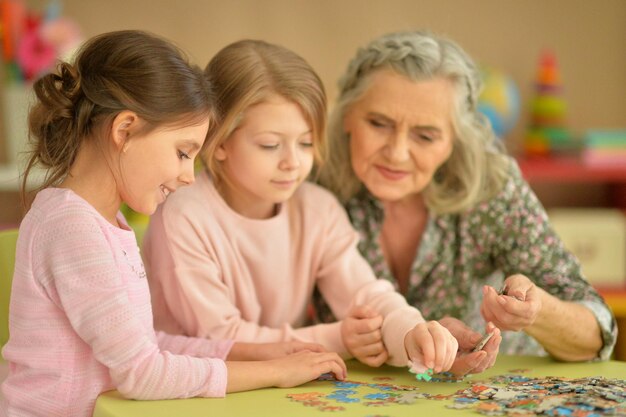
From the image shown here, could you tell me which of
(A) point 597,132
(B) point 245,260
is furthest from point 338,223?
(A) point 597,132

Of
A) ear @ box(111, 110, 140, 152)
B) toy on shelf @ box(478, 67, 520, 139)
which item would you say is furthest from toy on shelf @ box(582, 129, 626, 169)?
ear @ box(111, 110, 140, 152)

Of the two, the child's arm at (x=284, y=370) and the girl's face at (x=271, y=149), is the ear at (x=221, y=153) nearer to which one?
the girl's face at (x=271, y=149)

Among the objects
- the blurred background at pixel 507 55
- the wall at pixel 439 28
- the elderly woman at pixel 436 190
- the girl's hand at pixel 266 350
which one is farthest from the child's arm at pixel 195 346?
the wall at pixel 439 28

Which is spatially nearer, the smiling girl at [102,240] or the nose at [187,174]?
the smiling girl at [102,240]

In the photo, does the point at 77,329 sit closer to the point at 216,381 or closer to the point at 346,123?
the point at 216,381

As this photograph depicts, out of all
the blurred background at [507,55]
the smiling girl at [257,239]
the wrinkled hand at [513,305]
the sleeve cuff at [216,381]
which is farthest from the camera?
the blurred background at [507,55]

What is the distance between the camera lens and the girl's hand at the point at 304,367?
140 cm

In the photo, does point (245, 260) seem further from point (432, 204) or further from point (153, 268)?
point (432, 204)

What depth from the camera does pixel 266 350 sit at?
5.11 feet

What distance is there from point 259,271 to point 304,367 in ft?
1.18

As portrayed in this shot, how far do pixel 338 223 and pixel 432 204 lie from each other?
0.25m

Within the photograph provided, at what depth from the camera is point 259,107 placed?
1635 millimetres

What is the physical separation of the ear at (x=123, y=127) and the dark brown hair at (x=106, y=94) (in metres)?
0.01

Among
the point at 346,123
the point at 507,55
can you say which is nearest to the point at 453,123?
the point at 346,123
